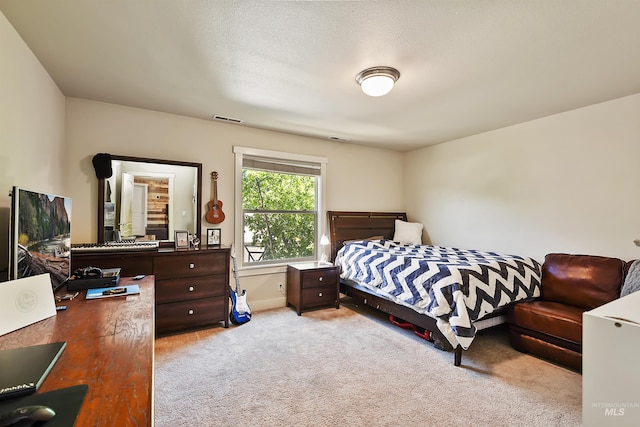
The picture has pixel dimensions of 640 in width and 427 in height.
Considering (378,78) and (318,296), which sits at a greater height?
(378,78)

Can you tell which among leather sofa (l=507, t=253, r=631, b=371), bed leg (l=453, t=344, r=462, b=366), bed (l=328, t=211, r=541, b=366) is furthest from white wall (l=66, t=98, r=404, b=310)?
leather sofa (l=507, t=253, r=631, b=371)

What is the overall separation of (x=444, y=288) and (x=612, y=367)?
4.09ft

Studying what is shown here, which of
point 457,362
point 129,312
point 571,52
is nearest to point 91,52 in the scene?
point 129,312

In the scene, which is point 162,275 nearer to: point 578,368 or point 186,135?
point 186,135

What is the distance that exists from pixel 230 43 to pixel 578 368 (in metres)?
3.54

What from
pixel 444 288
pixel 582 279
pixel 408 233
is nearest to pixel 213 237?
pixel 444 288

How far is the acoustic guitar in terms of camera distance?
349cm

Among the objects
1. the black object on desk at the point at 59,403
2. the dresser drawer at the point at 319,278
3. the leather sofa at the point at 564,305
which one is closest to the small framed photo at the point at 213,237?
the dresser drawer at the point at 319,278

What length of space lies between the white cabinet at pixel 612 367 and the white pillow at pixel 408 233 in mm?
3135

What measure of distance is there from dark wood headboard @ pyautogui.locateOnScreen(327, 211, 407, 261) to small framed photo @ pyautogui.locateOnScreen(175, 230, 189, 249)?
6.42 feet

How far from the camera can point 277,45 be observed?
1966 mm

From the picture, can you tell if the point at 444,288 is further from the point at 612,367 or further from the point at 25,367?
the point at 25,367

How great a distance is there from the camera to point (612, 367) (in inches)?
51.7

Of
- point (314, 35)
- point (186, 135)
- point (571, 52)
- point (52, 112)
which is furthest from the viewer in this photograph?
point (186, 135)
